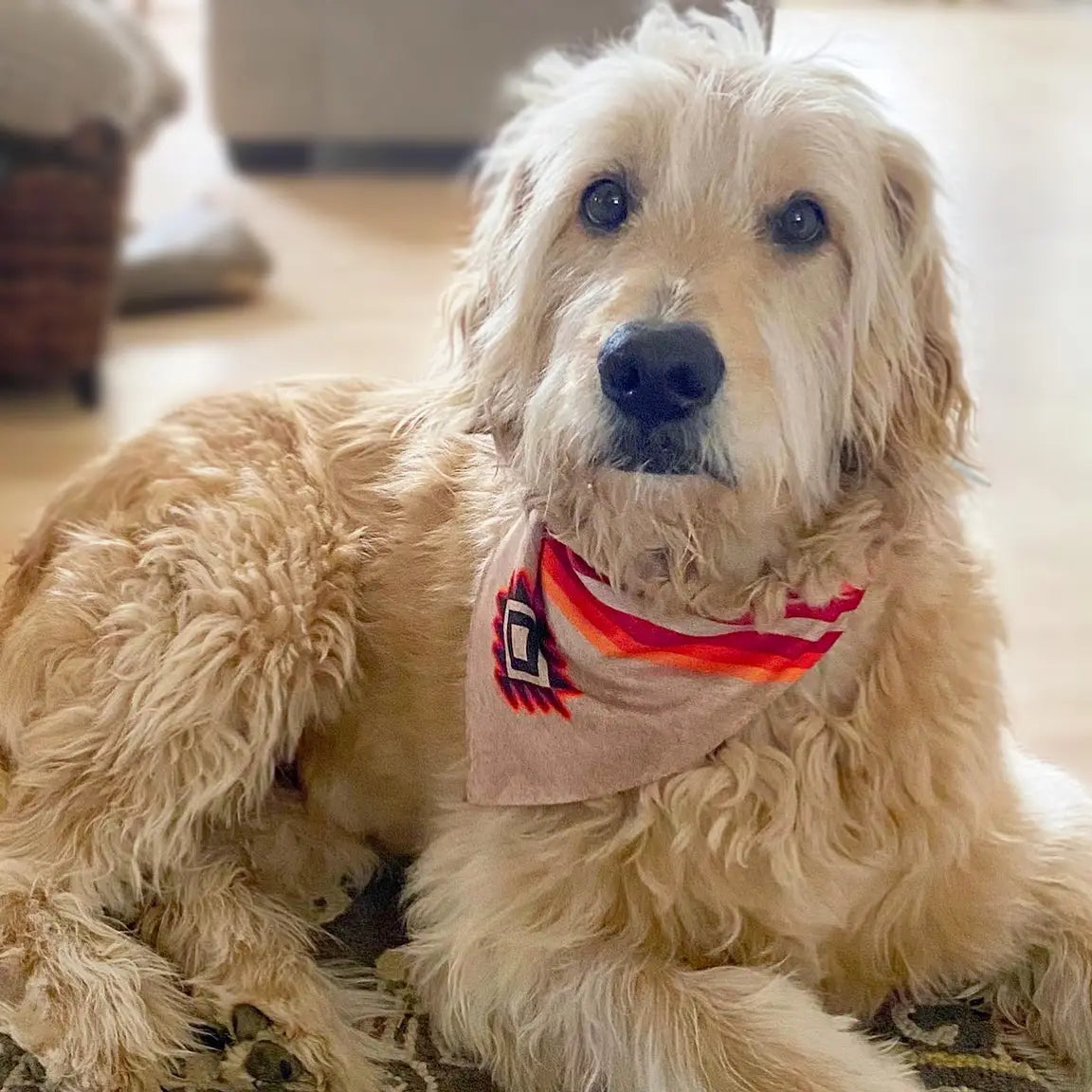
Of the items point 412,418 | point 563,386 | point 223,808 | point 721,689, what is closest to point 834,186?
point 563,386

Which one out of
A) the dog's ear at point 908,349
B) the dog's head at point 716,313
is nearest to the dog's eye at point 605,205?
the dog's head at point 716,313

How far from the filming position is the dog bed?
162cm

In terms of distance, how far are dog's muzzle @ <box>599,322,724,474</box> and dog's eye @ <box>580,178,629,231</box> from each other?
21cm

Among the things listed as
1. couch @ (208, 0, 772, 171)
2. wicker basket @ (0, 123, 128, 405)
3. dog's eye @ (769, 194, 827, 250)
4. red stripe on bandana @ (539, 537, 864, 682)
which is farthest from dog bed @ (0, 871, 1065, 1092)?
couch @ (208, 0, 772, 171)

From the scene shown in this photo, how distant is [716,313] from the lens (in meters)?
1.35

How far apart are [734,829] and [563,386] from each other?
1.65ft

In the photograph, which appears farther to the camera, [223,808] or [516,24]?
[516,24]

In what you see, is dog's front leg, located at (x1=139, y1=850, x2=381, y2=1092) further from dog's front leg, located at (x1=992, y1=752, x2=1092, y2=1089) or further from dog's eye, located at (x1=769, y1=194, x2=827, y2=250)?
dog's eye, located at (x1=769, y1=194, x2=827, y2=250)

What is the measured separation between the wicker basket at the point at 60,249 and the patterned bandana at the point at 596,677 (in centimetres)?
229

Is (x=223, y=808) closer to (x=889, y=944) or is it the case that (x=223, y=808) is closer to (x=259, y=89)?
(x=889, y=944)

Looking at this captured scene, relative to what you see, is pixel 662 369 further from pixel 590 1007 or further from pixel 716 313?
pixel 590 1007

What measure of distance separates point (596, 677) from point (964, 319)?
55cm

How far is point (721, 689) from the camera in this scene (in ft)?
5.05

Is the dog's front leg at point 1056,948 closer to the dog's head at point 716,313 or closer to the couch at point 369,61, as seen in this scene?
the dog's head at point 716,313
